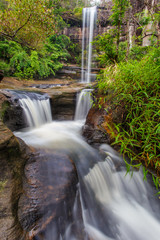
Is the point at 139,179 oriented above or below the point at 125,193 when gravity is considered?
above

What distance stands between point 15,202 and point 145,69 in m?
2.79

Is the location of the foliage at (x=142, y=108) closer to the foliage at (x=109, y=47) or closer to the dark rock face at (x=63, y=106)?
the foliage at (x=109, y=47)

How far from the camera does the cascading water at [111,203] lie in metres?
1.73

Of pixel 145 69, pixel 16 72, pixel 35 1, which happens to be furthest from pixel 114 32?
pixel 16 72

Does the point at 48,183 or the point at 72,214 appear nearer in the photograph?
the point at 72,214

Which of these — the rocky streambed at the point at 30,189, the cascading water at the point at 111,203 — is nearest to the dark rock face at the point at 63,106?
the cascading water at the point at 111,203

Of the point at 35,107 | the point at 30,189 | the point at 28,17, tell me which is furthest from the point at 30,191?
the point at 28,17

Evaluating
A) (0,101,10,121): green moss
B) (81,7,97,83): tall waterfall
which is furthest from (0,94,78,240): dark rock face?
(81,7,97,83): tall waterfall

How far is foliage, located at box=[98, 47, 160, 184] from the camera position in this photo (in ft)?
6.43

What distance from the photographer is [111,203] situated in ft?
6.79

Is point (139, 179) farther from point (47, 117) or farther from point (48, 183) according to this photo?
point (47, 117)

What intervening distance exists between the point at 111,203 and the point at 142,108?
1.65m

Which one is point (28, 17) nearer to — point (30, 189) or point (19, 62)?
point (19, 62)

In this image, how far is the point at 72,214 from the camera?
Answer: 5.38ft
